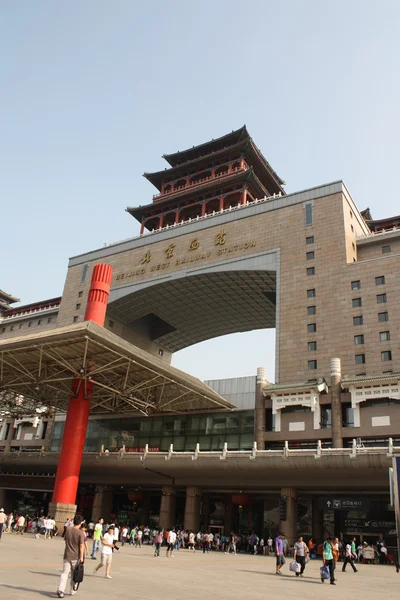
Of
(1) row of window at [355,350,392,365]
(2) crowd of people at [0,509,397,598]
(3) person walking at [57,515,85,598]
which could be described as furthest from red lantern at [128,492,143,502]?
(3) person walking at [57,515,85,598]

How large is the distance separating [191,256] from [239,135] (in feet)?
121

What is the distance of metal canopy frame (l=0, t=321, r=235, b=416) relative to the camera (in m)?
42.1

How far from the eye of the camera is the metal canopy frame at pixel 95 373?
138ft

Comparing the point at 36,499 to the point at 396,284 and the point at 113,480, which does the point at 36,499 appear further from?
the point at 396,284

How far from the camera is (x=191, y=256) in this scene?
69.6 m

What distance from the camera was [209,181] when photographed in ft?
308

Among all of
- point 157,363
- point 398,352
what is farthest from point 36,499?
point 398,352

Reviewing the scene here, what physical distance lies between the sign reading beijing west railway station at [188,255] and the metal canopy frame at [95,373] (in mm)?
20982

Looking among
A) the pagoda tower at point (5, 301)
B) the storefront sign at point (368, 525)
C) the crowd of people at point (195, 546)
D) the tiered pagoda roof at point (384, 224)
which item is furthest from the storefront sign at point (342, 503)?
the pagoda tower at point (5, 301)

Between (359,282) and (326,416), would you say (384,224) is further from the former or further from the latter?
(326,416)

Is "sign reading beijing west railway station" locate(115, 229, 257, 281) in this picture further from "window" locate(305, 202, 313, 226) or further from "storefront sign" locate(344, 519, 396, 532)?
"storefront sign" locate(344, 519, 396, 532)

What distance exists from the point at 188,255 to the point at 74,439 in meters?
32.5

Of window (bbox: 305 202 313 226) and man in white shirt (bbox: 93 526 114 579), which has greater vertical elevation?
window (bbox: 305 202 313 226)

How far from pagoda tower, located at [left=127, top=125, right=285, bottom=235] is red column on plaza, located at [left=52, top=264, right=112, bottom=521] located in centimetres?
4475
